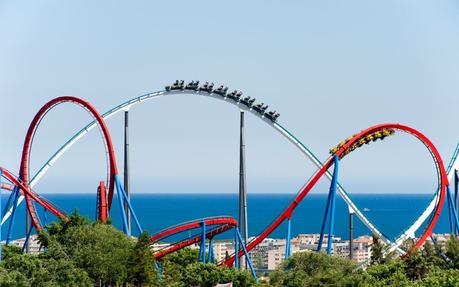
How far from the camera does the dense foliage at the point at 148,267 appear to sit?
29.6 meters

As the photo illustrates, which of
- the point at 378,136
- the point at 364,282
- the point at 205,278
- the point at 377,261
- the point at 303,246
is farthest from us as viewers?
the point at 303,246

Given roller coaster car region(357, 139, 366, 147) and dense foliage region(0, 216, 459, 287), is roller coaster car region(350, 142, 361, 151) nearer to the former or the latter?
roller coaster car region(357, 139, 366, 147)

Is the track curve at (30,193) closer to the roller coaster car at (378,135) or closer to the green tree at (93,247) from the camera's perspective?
the green tree at (93,247)

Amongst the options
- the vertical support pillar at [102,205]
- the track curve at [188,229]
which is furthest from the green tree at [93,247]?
the track curve at [188,229]

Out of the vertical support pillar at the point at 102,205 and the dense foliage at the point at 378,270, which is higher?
the vertical support pillar at the point at 102,205

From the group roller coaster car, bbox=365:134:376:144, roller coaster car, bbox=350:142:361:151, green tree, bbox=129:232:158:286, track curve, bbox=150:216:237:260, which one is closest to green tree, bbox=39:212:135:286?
green tree, bbox=129:232:158:286

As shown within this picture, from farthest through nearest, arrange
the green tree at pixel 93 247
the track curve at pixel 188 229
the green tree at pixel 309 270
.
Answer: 1. the track curve at pixel 188 229
2. the green tree at pixel 93 247
3. the green tree at pixel 309 270

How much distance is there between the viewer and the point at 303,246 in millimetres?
106688

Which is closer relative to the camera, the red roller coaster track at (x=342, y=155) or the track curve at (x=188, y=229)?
the track curve at (x=188, y=229)

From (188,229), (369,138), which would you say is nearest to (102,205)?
(188,229)

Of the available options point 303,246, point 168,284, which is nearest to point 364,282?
point 168,284

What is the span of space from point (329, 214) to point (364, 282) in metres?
7.00

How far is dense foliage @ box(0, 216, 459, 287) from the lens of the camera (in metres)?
29.6

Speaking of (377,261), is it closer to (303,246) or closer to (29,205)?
(29,205)
